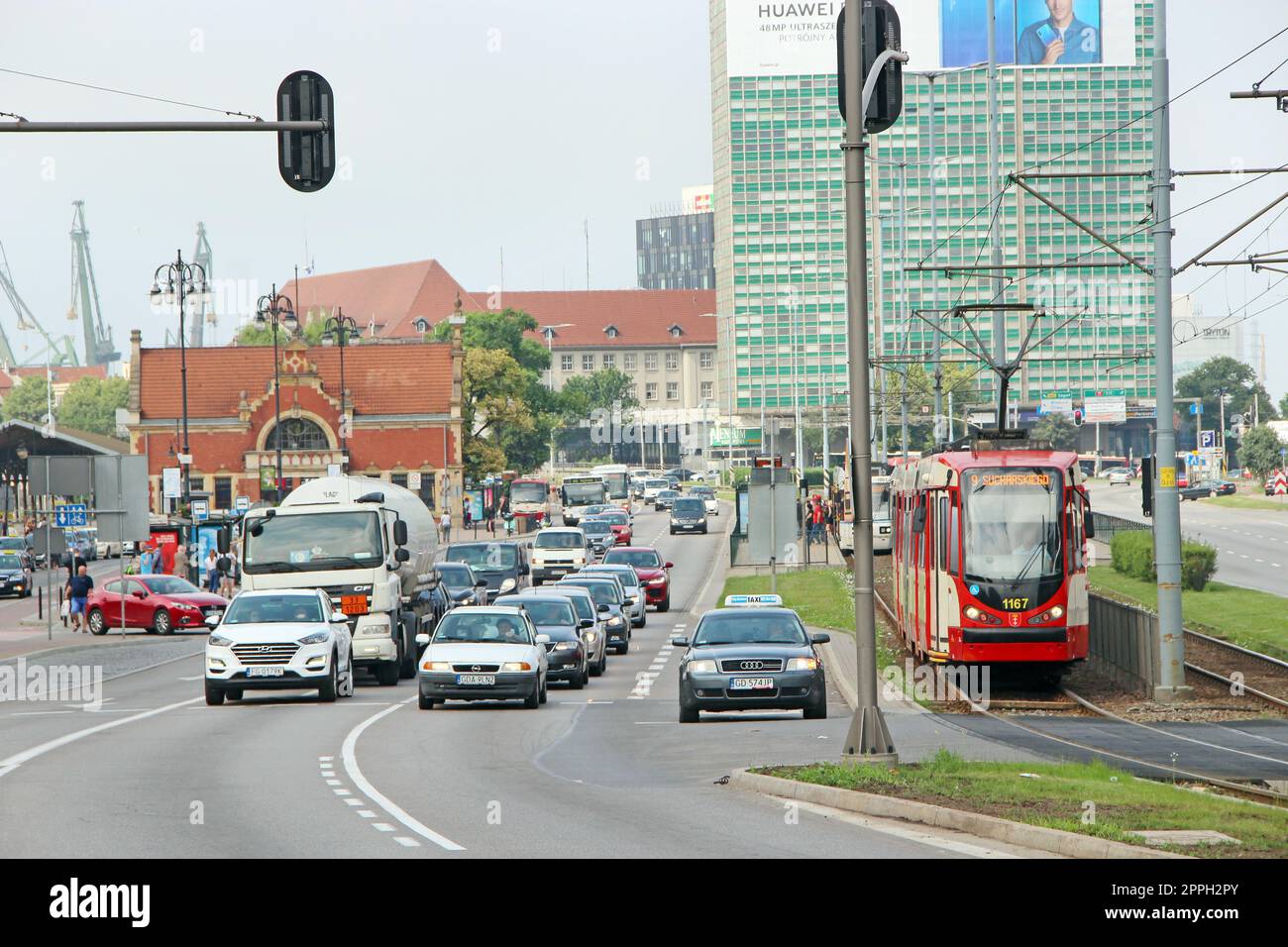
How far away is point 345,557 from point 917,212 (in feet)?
395

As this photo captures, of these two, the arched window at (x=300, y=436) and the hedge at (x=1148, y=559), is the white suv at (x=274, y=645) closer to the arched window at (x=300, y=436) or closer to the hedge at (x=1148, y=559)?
the hedge at (x=1148, y=559)

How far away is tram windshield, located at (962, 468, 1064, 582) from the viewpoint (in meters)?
27.5

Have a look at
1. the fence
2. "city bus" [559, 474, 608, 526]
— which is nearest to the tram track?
the fence

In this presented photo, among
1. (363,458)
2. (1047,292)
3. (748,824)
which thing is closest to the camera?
(748,824)

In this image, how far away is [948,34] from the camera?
5192 inches

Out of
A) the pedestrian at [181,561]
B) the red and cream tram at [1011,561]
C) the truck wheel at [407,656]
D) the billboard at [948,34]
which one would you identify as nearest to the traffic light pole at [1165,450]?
the red and cream tram at [1011,561]

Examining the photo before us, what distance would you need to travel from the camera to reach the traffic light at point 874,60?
1639 cm

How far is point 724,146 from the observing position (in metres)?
160

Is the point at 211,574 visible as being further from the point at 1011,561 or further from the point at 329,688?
the point at 1011,561

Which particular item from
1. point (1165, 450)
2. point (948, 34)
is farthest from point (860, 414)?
point (948, 34)

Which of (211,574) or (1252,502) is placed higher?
(211,574)

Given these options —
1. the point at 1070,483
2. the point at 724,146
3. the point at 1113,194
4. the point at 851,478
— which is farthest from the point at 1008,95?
the point at 851,478

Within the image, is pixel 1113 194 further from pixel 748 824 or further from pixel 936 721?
pixel 748 824
